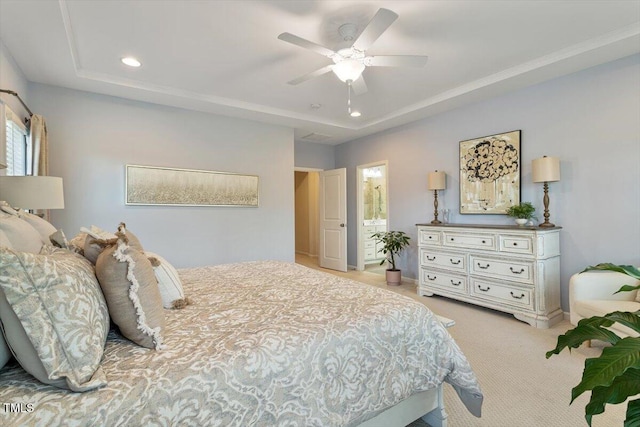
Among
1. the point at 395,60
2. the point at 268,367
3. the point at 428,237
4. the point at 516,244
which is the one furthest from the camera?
the point at 428,237

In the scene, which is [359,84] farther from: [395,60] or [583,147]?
[583,147]

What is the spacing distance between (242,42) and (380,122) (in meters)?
2.74

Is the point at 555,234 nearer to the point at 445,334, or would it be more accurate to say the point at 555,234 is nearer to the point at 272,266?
the point at 445,334

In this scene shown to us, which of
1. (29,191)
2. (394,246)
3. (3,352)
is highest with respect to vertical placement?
(29,191)

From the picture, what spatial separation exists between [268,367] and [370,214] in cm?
598

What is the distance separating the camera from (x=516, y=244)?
3209 mm

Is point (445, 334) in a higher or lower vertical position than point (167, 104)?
lower

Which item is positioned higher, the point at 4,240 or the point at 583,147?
the point at 583,147

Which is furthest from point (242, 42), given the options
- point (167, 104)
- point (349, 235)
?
point (349, 235)

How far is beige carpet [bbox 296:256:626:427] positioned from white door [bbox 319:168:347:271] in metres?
2.62

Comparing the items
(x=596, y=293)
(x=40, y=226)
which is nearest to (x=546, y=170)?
(x=596, y=293)

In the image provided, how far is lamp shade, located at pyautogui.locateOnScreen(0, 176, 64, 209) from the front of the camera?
5.98ft

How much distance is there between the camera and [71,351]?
2.91ft

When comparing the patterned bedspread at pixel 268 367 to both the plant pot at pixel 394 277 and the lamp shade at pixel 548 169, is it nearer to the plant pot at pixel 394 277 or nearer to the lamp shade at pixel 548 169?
the lamp shade at pixel 548 169
